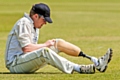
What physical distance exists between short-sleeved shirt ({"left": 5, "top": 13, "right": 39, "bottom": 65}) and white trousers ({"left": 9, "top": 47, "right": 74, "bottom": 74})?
14cm

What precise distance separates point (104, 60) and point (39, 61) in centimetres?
112

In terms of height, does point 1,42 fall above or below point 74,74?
below

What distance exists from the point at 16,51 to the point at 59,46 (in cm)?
78

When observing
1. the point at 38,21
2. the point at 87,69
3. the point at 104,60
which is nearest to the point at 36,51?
the point at 38,21

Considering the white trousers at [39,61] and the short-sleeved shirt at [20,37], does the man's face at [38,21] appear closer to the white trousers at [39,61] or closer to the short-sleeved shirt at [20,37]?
the short-sleeved shirt at [20,37]

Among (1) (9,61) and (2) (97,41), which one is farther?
(2) (97,41)

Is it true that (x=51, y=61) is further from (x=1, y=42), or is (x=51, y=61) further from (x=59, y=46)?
(x=1, y=42)

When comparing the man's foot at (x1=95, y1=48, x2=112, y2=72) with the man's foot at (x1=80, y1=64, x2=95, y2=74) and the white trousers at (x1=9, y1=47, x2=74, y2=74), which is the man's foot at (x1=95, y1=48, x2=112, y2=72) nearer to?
the man's foot at (x1=80, y1=64, x2=95, y2=74)

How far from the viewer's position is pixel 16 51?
30.8 feet

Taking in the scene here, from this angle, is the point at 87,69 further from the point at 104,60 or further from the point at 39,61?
the point at 39,61

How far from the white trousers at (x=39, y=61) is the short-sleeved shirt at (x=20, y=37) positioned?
14cm

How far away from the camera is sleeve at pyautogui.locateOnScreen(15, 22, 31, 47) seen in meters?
9.20

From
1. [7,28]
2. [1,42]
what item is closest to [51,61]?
[1,42]

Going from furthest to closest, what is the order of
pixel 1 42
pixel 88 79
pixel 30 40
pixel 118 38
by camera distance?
1. pixel 118 38
2. pixel 1 42
3. pixel 30 40
4. pixel 88 79
